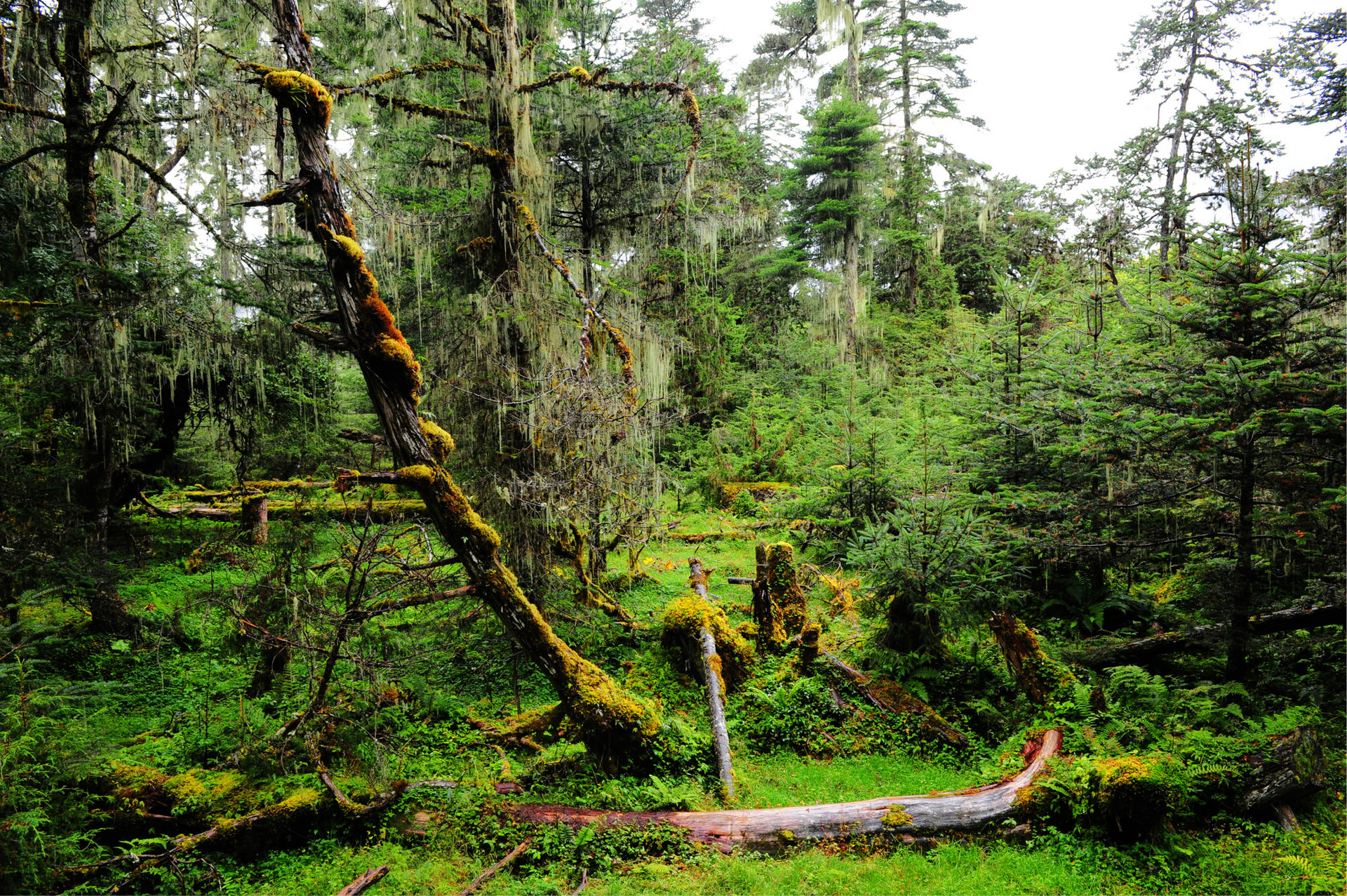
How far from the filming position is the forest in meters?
4.55

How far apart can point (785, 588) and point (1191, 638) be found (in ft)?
13.5

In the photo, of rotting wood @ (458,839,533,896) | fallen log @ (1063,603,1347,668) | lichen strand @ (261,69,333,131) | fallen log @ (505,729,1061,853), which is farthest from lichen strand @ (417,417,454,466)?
fallen log @ (1063,603,1347,668)

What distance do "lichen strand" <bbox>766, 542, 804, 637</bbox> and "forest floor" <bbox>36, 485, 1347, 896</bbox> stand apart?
1.86 ft

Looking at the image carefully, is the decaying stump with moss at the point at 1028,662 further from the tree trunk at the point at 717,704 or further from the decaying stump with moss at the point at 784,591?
the tree trunk at the point at 717,704

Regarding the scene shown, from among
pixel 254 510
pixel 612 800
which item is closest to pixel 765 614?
pixel 612 800

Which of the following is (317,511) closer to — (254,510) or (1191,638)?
(254,510)

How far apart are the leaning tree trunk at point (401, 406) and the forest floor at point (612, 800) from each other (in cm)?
60

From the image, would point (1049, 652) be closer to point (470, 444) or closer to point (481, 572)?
point (481, 572)

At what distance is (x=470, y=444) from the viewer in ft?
24.8

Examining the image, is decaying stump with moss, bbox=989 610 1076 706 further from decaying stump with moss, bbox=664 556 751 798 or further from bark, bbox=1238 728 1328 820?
decaying stump with moss, bbox=664 556 751 798

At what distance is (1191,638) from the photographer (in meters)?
6.12

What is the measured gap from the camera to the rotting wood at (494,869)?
4.12 m

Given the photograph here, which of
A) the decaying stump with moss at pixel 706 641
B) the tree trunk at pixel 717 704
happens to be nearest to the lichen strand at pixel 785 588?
the decaying stump with moss at pixel 706 641

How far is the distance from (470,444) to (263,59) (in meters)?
7.65
